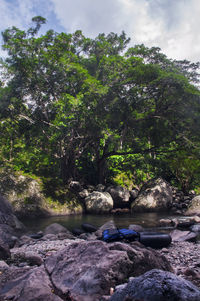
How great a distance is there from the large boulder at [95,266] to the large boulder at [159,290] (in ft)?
2.05

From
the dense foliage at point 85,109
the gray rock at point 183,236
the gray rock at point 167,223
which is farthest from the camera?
the dense foliage at point 85,109

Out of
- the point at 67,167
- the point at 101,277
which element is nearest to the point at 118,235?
the point at 101,277

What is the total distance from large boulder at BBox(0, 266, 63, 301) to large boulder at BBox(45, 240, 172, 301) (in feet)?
0.49

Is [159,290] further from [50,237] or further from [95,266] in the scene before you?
[50,237]

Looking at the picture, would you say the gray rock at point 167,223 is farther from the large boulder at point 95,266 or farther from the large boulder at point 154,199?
Answer: the large boulder at point 95,266

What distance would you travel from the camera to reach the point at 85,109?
14625 millimetres

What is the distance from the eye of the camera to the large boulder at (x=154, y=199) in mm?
15852

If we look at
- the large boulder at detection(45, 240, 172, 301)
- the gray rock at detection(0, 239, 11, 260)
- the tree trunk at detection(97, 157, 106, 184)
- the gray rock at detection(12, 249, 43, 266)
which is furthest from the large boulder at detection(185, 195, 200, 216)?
the gray rock at detection(0, 239, 11, 260)

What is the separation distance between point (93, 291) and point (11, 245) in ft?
13.9

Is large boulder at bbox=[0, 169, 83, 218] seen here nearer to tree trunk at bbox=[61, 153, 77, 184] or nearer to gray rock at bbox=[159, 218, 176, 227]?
tree trunk at bbox=[61, 153, 77, 184]

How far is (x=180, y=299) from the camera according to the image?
6.91 ft

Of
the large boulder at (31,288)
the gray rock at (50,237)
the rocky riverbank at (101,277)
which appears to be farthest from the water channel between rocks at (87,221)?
the large boulder at (31,288)

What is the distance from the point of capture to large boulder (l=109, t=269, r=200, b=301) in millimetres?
2150

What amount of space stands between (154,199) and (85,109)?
7.96m
